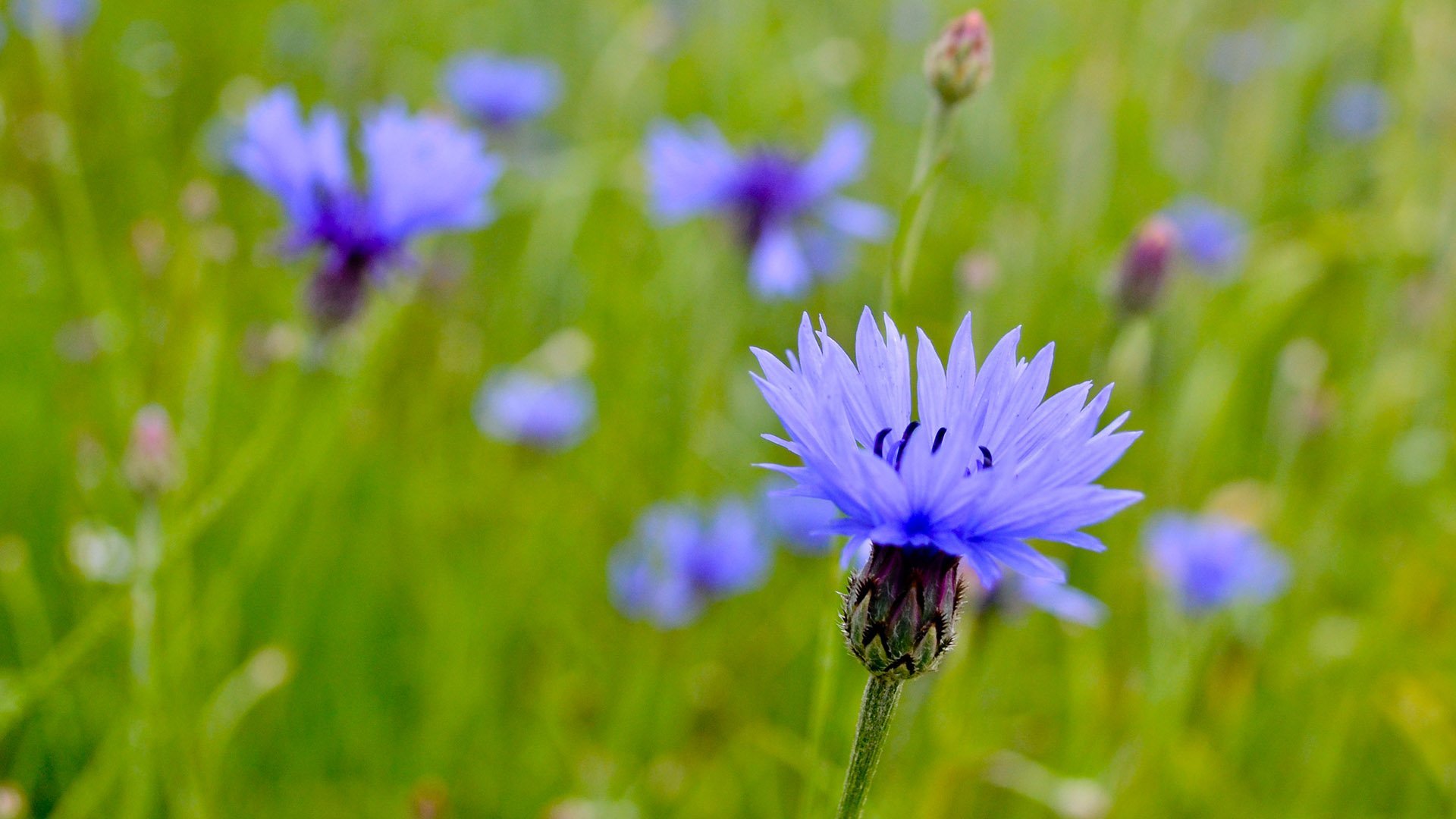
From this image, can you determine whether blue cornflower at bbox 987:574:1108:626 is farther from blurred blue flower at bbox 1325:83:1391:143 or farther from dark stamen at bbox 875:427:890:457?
blurred blue flower at bbox 1325:83:1391:143

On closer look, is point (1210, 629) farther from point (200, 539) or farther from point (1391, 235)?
point (200, 539)

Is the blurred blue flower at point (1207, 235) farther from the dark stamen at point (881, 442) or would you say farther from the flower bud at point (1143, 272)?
the dark stamen at point (881, 442)

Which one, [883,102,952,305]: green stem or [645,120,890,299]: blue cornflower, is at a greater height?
[645,120,890,299]: blue cornflower

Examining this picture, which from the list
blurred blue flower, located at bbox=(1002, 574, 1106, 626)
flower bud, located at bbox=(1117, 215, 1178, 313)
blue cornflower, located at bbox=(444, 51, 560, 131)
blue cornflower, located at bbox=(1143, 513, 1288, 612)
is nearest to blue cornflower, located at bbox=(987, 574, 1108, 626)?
blurred blue flower, located at bbox=(1002, 574, 1106, 626)

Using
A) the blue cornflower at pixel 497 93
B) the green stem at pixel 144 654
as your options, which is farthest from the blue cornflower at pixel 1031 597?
the blue cornflower at pixel 497 93

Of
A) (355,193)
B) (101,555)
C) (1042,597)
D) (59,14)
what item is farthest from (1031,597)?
(59,14)

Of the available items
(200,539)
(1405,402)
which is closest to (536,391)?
(200,539)
